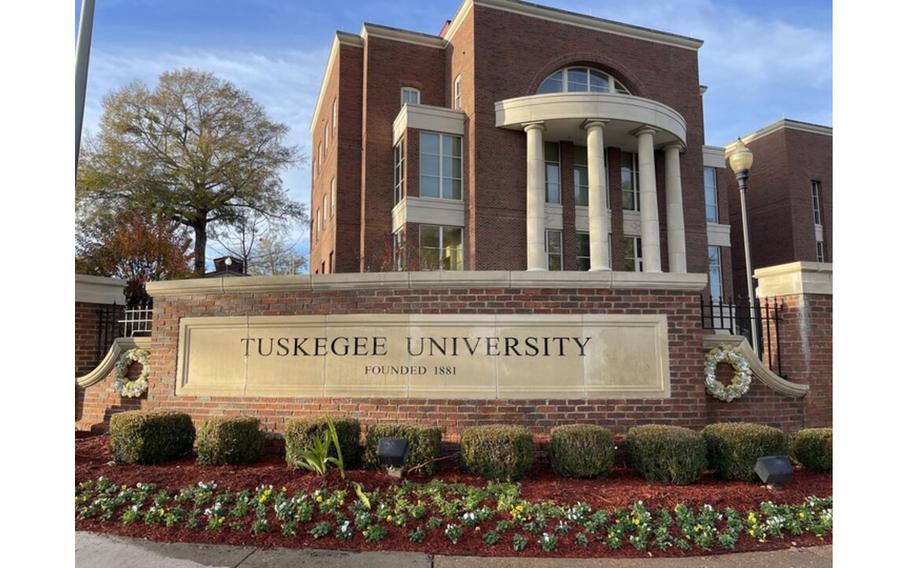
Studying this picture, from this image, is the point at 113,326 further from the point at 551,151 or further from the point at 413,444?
the point at 551,151

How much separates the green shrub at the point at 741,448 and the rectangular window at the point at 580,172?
1846cm

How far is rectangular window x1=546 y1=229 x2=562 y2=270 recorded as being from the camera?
2336cm

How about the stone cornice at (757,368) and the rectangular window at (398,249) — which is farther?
the rectangular window at (398,249)

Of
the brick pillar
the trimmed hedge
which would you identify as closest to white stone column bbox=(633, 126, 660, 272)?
the brick pillar

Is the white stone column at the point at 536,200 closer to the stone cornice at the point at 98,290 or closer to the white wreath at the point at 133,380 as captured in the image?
the stone cornice at the point at 98,290

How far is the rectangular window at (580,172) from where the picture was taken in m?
24.0

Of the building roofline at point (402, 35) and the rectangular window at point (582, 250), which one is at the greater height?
the building roofline at point (402, 35)

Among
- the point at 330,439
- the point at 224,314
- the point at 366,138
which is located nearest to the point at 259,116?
the point at 366,138

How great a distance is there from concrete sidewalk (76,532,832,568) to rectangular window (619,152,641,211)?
70.2 feet

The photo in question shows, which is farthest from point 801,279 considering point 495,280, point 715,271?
point 715,271

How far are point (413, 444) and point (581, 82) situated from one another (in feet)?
72.6

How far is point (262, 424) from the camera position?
762 centimetres

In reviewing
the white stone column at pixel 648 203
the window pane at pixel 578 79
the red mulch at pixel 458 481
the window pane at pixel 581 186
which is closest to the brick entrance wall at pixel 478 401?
the red mulch at pixel 458 481

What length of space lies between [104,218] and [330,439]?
27.4 m
